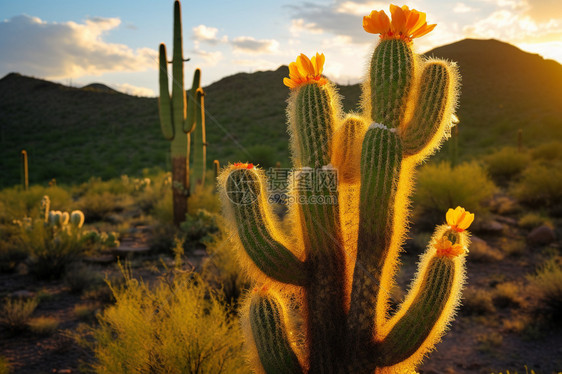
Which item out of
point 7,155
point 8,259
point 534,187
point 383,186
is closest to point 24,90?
point 7,155

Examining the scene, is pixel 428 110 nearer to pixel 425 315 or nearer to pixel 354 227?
pixel 354 227

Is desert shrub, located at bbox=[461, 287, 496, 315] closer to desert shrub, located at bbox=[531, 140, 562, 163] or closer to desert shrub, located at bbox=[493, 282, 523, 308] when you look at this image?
desert shrub, located at bbox=[493, 282, 523, 308]

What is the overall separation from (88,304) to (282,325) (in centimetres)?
500

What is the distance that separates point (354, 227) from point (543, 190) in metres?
12.7

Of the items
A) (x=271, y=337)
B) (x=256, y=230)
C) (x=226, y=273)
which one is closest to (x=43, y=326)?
(x=226, y=273)

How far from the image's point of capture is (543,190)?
12820mm

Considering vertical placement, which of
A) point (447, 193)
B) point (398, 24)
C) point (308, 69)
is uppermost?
point (398, 24)

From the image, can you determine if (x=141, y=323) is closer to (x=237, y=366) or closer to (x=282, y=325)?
(x=237, y=366)

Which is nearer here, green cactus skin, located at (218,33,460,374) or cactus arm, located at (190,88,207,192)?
green cactus skin, located at (218,33,460,374)

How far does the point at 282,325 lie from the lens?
2711mm

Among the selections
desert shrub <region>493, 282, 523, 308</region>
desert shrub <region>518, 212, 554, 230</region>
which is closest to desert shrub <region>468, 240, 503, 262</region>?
desert shrub <region>493, 282, 523, 308</region>

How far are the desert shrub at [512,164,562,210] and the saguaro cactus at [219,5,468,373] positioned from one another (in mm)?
11944

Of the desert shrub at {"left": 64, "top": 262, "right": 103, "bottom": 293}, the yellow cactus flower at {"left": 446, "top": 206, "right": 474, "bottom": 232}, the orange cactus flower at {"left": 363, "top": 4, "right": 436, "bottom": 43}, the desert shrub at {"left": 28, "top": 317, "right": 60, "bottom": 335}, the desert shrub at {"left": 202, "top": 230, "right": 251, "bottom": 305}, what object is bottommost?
the desert shrub at {"left": 28, "top": 317, "right": 60, "bottom": 335}

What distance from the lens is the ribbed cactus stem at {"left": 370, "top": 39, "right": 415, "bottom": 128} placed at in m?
2.47
